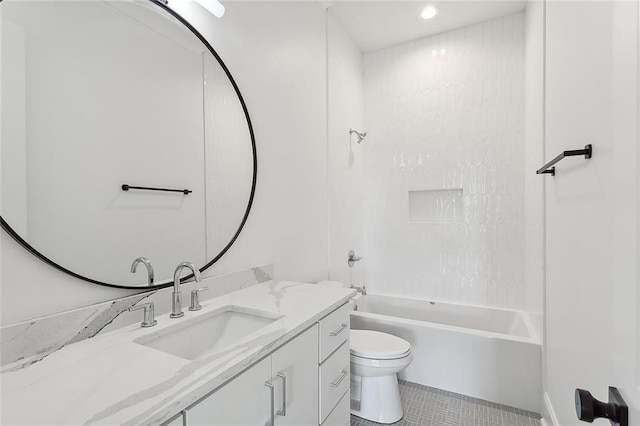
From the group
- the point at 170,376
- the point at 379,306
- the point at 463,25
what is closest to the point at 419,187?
the point at 379,306

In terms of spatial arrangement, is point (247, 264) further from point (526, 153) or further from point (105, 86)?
point (526, 153)

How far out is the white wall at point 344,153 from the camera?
8.39 feet

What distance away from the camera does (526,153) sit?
2445mm

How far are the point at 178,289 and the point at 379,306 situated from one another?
2337 mm

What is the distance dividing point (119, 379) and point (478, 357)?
7.02 ft

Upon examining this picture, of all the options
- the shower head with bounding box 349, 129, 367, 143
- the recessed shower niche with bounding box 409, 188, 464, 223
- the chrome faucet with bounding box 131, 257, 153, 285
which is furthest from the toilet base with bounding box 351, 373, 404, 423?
the shower head with bounding box 349, 129, 367, 143

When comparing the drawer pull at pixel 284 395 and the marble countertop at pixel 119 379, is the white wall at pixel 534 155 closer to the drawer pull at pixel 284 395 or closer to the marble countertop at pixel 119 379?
the drawer pull at pixel 284 395

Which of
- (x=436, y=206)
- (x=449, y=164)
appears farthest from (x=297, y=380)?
(x=449, y=164)

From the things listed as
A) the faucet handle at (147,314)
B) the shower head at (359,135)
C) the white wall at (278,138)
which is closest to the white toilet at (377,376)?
the white wall at (278,138)

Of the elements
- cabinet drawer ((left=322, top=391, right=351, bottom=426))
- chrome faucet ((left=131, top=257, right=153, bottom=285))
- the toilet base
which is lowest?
the toilet base

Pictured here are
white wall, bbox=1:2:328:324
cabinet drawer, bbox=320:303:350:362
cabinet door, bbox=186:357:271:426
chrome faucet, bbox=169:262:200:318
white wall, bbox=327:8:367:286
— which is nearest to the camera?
cabinet door, bbox=186:357:271:426

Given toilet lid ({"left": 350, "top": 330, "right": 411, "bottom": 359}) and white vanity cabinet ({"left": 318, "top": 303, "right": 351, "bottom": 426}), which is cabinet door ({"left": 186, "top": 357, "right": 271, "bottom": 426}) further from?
toilet lid ({"left": 350, "top": 330, "right": 411, "bottom": 359})

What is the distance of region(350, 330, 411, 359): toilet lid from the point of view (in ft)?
5.70

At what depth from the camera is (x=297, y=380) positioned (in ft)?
3.44
